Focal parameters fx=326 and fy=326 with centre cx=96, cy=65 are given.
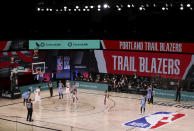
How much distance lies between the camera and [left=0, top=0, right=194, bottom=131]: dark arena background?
28.2 meters

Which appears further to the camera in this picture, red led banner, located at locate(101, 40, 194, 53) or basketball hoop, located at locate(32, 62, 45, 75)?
basketball hoop, located at locate(32, 62, 45, 75)

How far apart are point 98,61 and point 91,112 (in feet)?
42.2

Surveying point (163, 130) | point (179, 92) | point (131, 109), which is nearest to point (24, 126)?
point (163, 130)

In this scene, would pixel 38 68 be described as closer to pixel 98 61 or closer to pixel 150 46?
pixel 98 61

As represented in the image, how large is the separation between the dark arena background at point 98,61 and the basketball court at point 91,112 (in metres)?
0.08

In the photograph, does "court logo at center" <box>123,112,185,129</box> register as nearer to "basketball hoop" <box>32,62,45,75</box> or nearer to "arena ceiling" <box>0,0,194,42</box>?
"arena ceiling" <box>0,0,194,42</box>

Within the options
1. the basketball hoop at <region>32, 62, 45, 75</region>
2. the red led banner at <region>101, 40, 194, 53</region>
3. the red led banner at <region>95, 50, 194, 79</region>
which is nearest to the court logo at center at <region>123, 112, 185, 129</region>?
the red led banner at <region>95, 50, 194, 79</region>

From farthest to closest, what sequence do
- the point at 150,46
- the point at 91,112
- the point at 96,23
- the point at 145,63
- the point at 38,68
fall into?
the point at 96,23, the point at 38,68, the point at 145,63, the point at 150,46, the point at 91,112

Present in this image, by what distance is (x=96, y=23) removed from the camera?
144 ft

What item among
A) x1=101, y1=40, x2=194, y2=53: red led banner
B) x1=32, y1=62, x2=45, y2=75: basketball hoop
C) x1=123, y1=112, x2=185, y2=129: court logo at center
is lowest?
x1=123, y1=112, x2=185, y2=129: court logo at center

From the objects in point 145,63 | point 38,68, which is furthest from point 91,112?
point 38,68

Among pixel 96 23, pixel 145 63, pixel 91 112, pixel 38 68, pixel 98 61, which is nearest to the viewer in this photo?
pixel 91 112

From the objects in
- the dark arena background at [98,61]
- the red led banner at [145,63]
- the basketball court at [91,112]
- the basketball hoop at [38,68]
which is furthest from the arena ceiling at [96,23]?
the basketball court at [91,112]

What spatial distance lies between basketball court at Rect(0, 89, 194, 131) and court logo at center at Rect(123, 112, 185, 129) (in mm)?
450
